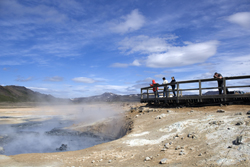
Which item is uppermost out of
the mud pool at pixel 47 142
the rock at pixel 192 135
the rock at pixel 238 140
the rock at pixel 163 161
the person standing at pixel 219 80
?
the person standing at pixel 219 80

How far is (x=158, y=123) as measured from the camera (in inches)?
467

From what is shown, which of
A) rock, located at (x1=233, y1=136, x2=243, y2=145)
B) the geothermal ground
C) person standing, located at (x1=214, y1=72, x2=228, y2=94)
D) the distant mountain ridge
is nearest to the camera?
the geothermal ground

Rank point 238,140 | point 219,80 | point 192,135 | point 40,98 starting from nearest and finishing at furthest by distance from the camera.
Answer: point 238,140 < point 192,135 < point 219,80 < point 40,98

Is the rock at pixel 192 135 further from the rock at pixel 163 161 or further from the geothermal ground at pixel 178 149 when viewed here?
the rock at pixel 163 161

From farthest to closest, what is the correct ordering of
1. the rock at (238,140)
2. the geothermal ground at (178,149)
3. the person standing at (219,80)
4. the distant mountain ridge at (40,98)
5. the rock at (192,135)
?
the distant mountain ridge at (40,98) < the person standing at (219,80) < the rock at (192,135) < the rock at (238,140) < the geothermal ground at (178,149)

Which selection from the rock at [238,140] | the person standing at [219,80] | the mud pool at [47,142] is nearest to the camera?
the rock at [238,140]

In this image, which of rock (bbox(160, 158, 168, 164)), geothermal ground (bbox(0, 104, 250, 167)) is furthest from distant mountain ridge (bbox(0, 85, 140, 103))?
rock (bbox(160, 158, 168, 164))

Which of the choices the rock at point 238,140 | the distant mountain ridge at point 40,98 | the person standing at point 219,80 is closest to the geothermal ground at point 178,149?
the rock at point 238,140

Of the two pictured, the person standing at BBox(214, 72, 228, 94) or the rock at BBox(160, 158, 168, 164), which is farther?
the person standing at BBox(214, 72, 228, 94)

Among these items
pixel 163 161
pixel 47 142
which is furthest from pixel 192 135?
pixel 47 142

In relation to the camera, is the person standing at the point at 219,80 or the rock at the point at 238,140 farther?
the person standing at the point at 219,80

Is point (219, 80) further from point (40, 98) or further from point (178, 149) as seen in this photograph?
point (40, 98)

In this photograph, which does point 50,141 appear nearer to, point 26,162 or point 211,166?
point 26,162

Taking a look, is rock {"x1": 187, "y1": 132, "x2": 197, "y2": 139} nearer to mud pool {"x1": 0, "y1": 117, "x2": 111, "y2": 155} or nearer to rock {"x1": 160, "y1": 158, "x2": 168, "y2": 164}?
rock {"x1": 160, "y1": 158, "x2": 168, "y2": 164}
